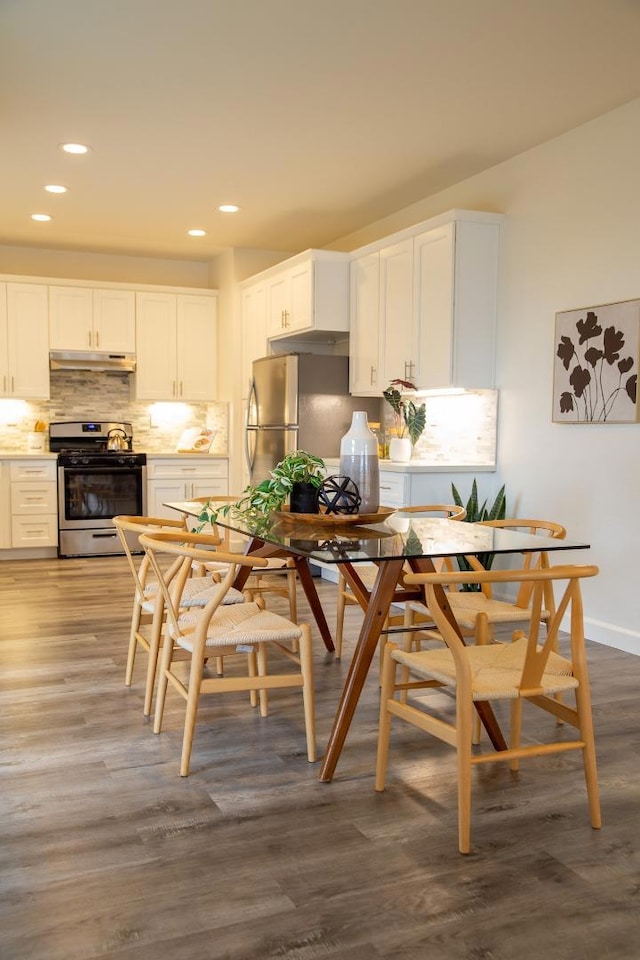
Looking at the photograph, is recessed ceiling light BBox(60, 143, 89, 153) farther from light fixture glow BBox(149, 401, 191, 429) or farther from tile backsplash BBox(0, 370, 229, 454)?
light fixture glow BBox(149, 401, 191, 429)

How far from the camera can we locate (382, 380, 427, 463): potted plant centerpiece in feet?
17.6

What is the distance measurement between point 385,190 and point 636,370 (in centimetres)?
233

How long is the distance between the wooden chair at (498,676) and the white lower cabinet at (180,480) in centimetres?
506

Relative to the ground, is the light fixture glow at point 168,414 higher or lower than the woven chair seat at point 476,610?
higher

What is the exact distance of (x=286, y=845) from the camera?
2193 mm

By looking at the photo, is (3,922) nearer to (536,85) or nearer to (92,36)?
(92,36)

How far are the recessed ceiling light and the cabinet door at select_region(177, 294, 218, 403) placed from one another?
9.41ft

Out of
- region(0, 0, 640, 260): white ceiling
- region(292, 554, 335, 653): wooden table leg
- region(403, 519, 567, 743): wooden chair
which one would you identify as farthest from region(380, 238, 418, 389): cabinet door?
region(403, 519, 567, 743): wooden chair

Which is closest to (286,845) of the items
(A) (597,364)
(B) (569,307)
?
(A) (597,364)

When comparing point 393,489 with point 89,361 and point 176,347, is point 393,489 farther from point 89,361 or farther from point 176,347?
point 89,361

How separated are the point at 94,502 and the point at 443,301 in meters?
3.67

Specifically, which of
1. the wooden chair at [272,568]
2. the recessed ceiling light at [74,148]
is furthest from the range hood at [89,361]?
the wooden chair at [272,568]

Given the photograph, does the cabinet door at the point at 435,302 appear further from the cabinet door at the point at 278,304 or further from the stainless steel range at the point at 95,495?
the stainless steel range at the point at 95,495

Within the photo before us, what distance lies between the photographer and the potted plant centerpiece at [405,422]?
5.38 m
